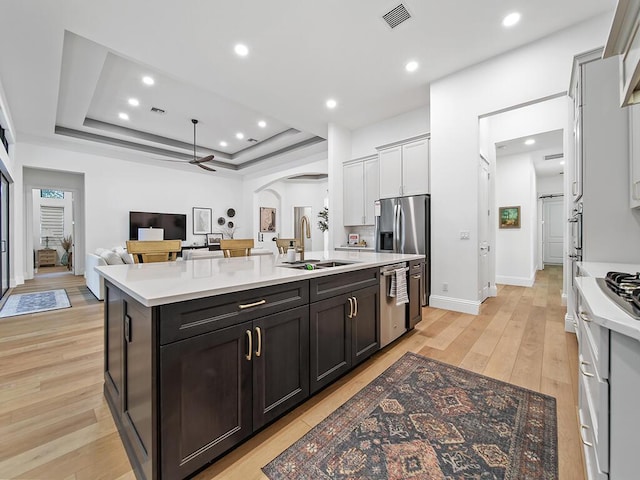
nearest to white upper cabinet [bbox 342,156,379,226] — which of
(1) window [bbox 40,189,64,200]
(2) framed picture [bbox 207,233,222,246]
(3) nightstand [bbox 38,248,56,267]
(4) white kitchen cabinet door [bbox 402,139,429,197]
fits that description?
(4) white kitchen cabinet door [bbox 402,139,429,197]

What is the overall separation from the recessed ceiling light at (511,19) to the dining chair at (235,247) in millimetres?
3667

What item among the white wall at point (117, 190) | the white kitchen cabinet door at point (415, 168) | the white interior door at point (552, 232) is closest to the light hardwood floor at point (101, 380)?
the white kitchen cabinet door at point (415, 168)

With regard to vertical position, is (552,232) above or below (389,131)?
below

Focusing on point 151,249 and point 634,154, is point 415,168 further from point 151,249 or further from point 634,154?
point 151,249

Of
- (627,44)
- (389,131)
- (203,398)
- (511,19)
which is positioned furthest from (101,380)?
(389,131)

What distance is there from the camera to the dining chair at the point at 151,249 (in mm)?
2365

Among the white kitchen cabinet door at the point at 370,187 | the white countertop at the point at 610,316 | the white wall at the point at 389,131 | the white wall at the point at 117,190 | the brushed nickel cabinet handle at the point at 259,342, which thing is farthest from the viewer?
the white wall at the point at 117,190

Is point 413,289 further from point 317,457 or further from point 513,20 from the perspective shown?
point 513,20

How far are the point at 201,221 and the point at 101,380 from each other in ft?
23.3

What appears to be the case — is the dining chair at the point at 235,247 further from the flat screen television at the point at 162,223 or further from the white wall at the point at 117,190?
the white wall at the point at 117,190

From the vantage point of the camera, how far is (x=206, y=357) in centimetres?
121

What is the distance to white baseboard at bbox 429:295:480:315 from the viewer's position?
3660mm

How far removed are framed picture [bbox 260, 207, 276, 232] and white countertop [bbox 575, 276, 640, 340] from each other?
9942mm

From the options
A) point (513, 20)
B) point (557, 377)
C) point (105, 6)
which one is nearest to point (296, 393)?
point (557, 377)
